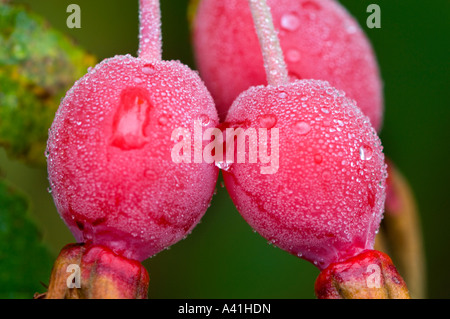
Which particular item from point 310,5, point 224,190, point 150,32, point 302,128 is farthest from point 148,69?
point 224,190

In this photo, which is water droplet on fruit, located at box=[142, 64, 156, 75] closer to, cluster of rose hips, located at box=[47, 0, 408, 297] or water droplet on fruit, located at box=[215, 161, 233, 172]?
cluster of rose hips, located at box=[47, 0, 408, 297]

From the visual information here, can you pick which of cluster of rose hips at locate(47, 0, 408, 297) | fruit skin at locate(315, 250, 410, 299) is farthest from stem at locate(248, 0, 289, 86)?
fruit skin at locate(315, 250, 410, 299)

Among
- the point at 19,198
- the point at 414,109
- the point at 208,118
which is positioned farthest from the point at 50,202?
the point at 414,109

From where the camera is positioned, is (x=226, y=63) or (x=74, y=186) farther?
(x=226, y=63)

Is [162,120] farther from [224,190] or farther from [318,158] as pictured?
[224,190]

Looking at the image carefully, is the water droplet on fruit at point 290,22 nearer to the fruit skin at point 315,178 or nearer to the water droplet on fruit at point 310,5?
the water droplet on fruit at point 310,5

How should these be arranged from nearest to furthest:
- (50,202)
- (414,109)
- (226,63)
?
1. (226,63)
2. (50,202)
3. (414,109)

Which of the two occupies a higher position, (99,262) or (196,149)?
→ (196,149)
